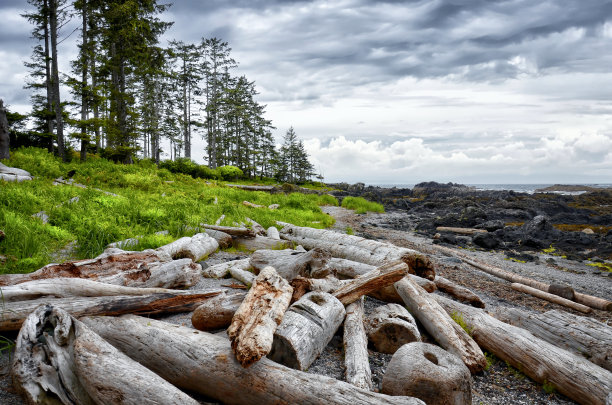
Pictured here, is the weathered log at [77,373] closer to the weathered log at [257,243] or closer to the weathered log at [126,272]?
the weathered log at [126,272]

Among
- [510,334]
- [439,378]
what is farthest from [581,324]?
[439,378]

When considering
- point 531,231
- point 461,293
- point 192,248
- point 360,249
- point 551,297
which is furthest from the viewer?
point 531,231

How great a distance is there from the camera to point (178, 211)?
34.0ft

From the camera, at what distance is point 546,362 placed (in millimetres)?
4219

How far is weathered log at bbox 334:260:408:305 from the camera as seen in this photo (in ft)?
16.7

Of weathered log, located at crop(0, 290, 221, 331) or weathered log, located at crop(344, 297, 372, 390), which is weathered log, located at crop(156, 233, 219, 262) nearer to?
weathered log, located at crop(0, 290, 221, 331)

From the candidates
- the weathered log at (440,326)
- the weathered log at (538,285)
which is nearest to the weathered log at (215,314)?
the weathered log at (440,326)

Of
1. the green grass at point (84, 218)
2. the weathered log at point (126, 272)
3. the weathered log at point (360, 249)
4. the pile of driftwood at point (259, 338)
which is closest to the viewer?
the pile of driftwood at point (259, 338)

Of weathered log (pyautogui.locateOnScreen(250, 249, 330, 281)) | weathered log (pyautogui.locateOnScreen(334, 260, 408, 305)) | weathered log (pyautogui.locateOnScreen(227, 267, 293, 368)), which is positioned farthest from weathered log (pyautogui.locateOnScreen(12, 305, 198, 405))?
weathered log (pyautogui.locateOnScreen(250, 249, 330, 281))

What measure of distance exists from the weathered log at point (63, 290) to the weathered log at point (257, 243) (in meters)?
4.52

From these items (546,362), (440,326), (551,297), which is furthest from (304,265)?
(551,297)

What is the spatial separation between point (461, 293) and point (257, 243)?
5262mm

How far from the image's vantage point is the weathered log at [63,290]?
4156 mm

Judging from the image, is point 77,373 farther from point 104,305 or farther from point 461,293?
point 461,293
